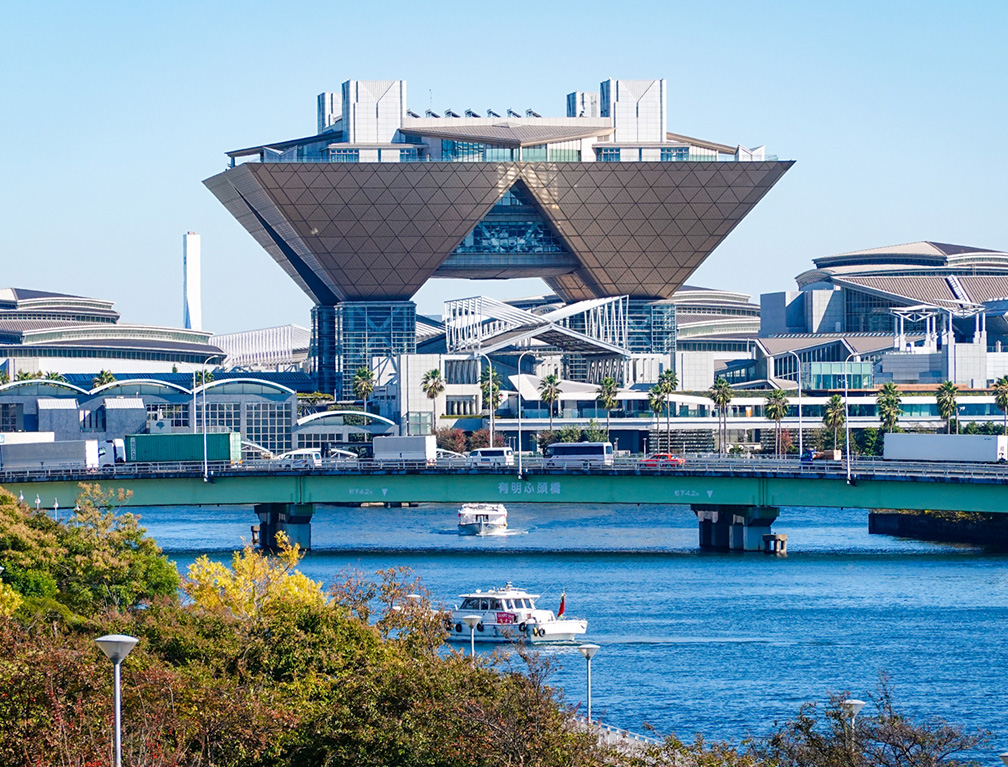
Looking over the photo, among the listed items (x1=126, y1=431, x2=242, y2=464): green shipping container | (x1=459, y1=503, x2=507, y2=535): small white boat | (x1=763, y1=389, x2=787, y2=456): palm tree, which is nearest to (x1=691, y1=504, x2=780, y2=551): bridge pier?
(x1=459, y1=503, x2=507, y2=535): small white boat

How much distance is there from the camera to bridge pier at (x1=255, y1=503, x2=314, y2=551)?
396 ft

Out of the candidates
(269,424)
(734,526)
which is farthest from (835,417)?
(734,526)

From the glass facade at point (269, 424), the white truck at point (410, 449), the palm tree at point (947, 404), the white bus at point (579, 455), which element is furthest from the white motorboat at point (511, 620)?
the glass facade at point (269, 424)

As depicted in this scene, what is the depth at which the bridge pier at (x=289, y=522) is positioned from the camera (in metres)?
121

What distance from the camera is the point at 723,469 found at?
116m

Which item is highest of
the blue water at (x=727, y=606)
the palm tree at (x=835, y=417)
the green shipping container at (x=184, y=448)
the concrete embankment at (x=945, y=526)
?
the palm tree at (x=835, y=417)

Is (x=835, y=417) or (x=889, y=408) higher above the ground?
(x=889, y=408)

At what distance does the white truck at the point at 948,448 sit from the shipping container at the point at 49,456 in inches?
2160

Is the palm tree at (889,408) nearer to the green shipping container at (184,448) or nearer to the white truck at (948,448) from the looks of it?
the white truck at (948,448)

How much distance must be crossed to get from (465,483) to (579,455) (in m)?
20.5

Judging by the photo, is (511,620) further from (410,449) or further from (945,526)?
(945,526)

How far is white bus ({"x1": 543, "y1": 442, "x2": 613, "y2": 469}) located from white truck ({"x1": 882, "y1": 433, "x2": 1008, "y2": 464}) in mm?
19448

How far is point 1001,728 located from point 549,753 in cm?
2804

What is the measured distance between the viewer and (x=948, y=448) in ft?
389
